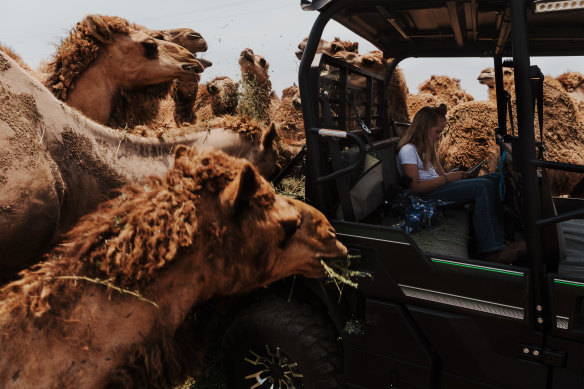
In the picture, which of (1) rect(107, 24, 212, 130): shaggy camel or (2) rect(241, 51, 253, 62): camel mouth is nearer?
(1) rect(107, 24, 212, 130): shaggy camel

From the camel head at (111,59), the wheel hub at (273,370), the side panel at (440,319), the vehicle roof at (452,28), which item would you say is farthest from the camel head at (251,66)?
the side panel at (440,319)

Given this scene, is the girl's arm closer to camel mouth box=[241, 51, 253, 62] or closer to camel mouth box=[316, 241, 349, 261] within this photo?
camel mouth box=[316, 241, 349, 261]

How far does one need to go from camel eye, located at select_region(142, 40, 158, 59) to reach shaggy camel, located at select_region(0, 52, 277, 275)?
6.67 feet

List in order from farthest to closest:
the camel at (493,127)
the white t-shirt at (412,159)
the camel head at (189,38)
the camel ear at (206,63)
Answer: the camel ear at (206,63) → the camel head at (189,38) → the camel at (493,127) → the white t-shirt at (412,159)

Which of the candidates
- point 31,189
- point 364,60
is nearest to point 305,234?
point 31,189

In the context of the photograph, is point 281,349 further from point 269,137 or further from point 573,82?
point 573,82

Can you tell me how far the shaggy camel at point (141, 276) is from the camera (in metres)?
1.57

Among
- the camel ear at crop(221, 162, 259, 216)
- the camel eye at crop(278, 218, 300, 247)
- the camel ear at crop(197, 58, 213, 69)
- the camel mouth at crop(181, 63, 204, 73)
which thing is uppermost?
the camel ear at crop(197, 58, 213, 69)

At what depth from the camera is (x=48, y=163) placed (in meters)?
Answer: 2.70

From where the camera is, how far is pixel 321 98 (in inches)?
116

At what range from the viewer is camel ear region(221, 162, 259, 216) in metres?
1.77

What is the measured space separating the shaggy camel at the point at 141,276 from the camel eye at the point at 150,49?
3590mm

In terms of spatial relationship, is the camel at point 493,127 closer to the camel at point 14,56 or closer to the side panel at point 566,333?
the side panel at point 566,333

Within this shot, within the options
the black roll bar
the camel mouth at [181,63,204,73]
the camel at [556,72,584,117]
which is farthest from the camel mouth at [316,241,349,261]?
the camel at [556,72,584,117]
